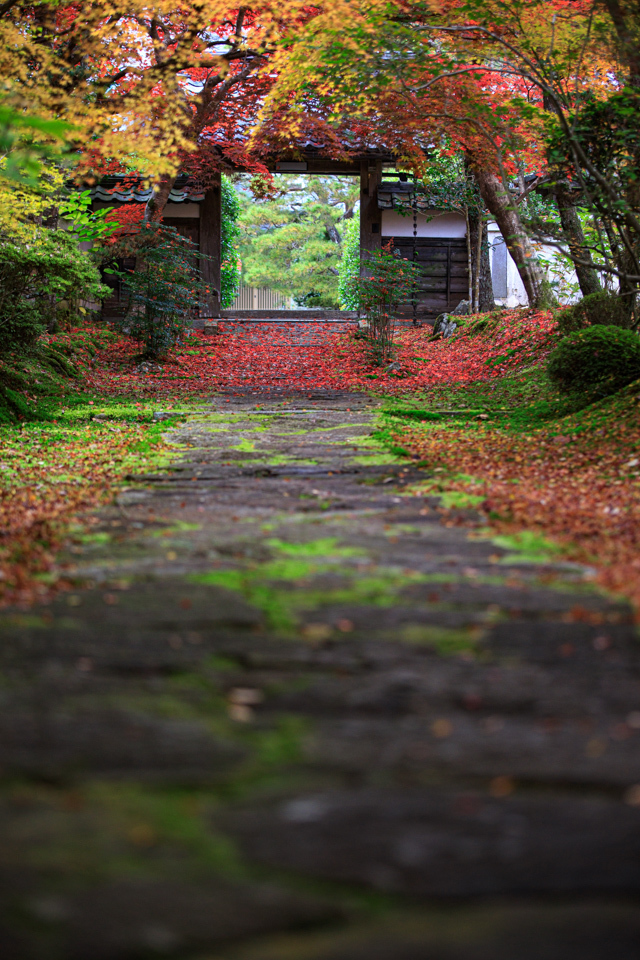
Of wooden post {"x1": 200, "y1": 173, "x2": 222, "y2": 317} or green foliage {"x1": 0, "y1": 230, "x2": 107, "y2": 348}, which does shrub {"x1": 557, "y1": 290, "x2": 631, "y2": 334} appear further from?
wooden post {"x1": 200, "y1": 173, "x2": 222, "y2": 317}

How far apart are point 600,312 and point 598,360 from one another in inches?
71.9

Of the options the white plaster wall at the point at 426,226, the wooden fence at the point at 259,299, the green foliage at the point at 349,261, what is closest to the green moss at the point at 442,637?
the white plaster wall at the point at 426,226

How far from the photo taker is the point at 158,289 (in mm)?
13367

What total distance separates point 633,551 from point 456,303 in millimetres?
18765

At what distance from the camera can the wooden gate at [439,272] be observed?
21.1 m

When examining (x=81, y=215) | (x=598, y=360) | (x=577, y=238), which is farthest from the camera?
(x=577, y=238)

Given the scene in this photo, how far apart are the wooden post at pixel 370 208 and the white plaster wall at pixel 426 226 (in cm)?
79

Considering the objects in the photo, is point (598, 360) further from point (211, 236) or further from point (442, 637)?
point (211, 236)

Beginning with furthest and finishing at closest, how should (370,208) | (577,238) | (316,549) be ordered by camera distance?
(370,208)
(577,238)
(316,549)

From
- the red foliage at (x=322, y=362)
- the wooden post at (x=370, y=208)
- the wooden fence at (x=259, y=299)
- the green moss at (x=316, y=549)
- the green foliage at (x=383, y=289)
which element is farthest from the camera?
the wooden fence at (x=259, y=299)

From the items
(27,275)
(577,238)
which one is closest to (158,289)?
(27,275)

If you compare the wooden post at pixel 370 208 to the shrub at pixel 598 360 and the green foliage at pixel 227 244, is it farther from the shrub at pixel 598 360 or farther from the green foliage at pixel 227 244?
the shrub at pixel 598 360

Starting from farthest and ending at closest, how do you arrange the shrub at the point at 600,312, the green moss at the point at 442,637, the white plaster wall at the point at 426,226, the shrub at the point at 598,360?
the white plaster wall at the point at 426,226, the shrub at the point at 600,312, the shrub at the point at 598,360, the green moss at the point at 442,637

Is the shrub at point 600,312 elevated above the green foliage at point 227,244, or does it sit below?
below
